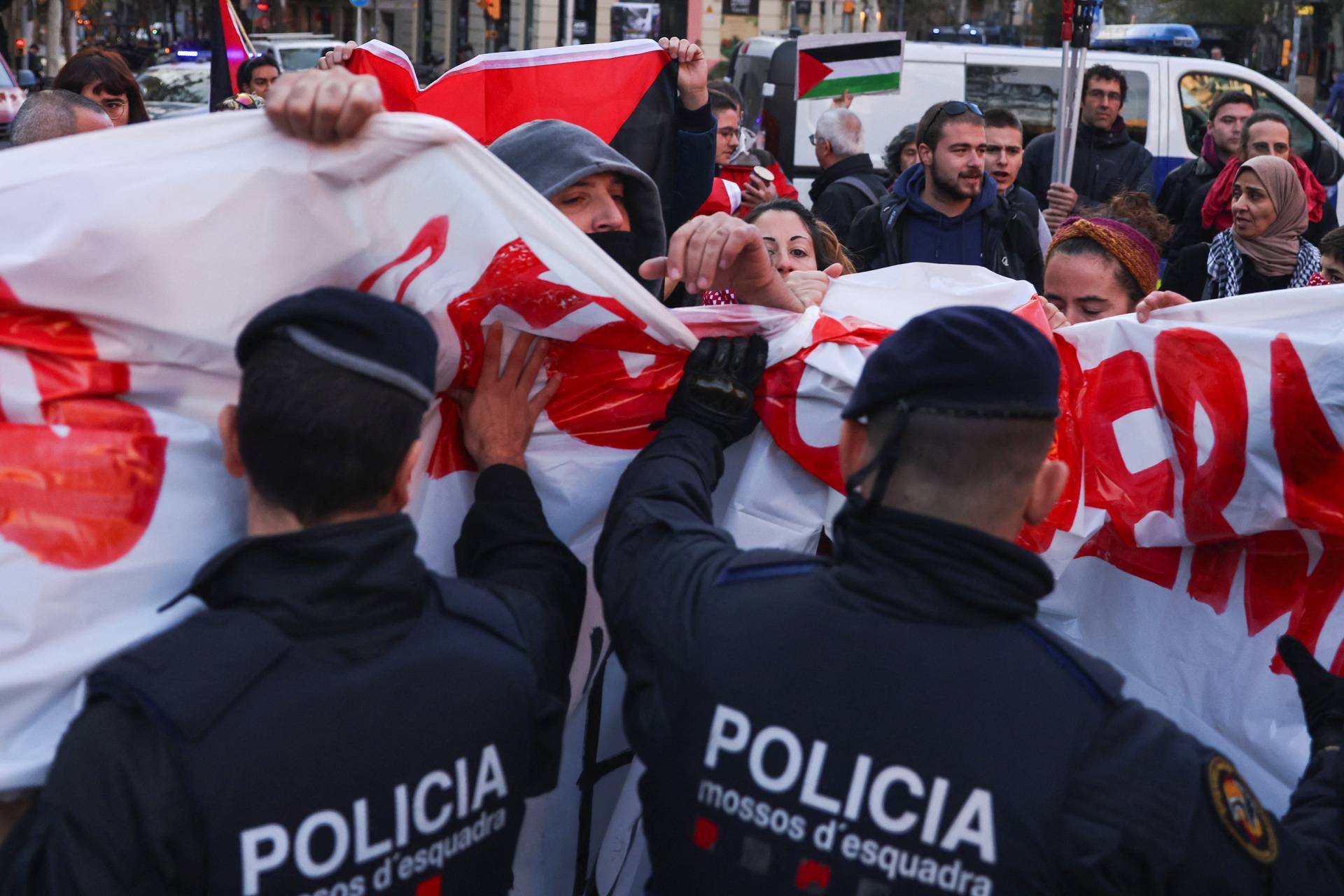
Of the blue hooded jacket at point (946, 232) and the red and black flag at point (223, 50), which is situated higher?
the red and black flag at point (223, 50)

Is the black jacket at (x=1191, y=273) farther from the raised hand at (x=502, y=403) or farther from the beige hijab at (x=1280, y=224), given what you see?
the raised hand at (x=502, y=403)

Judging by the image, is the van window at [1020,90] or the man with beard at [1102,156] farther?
the van window at [1020,90]

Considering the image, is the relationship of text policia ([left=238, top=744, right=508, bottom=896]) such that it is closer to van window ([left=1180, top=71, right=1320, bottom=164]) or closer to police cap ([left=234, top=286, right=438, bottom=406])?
police cap ([left=234, top=286, right=438, bottom=406])

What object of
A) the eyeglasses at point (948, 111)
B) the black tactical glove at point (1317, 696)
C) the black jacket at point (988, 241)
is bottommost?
the black tactical glove at point (1317, 696)

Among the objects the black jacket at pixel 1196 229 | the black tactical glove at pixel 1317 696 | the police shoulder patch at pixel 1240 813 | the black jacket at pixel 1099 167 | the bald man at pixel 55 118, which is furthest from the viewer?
the black jacket at pixel 1099 167

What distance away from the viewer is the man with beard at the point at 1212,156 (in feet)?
26.2

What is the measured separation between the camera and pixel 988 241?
5586 mm

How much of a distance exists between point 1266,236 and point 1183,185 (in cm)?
266

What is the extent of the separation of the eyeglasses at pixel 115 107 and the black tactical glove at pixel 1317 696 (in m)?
5.55

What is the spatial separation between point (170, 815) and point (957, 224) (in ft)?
15.0

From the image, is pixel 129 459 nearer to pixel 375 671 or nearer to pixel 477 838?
pixel 375 671

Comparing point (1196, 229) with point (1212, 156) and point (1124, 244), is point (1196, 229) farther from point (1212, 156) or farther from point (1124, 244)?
point (1124, 244)

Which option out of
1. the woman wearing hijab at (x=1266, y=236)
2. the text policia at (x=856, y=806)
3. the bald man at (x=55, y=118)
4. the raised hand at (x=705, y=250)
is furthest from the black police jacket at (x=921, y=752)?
the woman wearing hijab at (x=1266, y=236)

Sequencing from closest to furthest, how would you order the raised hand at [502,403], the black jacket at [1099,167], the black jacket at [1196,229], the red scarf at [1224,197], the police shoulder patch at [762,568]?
the police shoulder patch at [762,568], the raised hand at [502,403], the red scarf at [1224,197], the black jacket at [1196,229], the black jacket at [1099,167]
